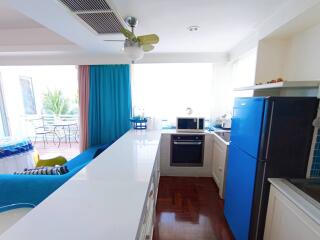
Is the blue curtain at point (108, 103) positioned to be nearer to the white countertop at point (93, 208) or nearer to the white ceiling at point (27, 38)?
the white ceiling at point (27, 38)

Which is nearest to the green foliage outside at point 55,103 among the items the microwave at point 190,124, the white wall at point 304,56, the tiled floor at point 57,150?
the tiled floor at point 57,150

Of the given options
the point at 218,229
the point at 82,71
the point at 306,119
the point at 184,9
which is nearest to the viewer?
the point at 306,119

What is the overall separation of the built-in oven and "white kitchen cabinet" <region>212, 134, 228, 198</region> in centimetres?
24

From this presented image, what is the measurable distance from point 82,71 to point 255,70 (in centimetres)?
309

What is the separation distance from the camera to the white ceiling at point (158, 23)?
1.51 m

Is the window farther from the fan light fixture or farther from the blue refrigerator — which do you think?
the blue refrigerator

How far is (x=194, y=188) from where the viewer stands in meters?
2.76

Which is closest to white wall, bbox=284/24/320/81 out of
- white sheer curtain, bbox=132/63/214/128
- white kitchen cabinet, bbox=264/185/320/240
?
white kitchen cabinet, bbox=264/185/320/240

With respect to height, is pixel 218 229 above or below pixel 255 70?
below

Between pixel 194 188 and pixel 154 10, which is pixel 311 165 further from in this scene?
pixel 154 10

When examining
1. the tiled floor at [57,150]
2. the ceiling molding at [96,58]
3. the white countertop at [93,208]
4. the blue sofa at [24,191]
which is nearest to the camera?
the white countertop at [93,208]

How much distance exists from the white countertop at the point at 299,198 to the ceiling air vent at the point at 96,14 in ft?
6.45

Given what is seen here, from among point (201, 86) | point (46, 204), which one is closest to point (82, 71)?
point (201, 86)

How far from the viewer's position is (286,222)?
3.76 feet
